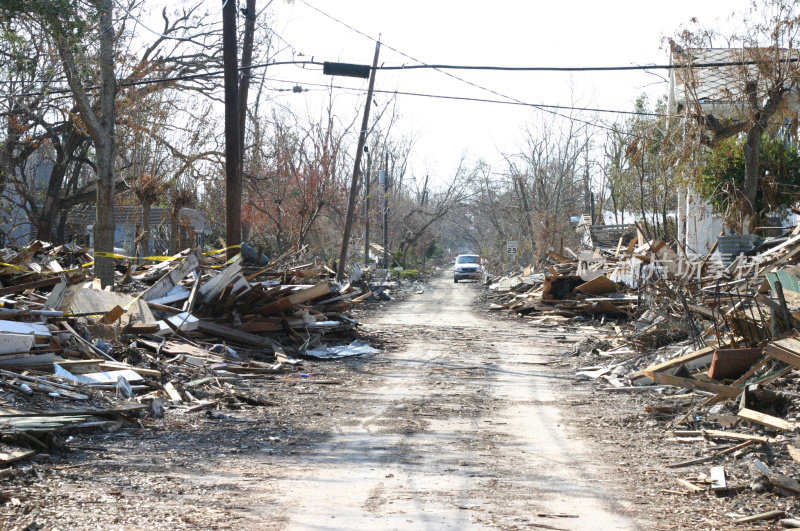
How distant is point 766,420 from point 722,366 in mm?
1995

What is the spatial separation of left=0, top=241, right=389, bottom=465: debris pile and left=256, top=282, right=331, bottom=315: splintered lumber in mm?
24

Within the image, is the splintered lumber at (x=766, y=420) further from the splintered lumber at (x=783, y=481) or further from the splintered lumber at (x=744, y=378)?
the splintered lumber at (x=783, y=481)

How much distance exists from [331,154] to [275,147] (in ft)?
12.1

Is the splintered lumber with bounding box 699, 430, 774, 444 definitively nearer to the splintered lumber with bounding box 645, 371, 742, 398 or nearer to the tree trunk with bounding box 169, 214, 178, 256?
the splintered lumber with bounding box 645, 371, 742, 398

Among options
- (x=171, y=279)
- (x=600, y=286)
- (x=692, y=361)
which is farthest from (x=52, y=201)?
(x=692, y=361)

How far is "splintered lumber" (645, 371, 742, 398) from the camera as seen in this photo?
27.2 feet

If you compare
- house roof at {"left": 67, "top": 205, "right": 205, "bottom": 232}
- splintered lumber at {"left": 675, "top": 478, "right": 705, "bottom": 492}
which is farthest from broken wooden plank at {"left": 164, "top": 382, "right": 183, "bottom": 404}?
house roof at {"left": 67, "top": 205, "right": 205, "bottom": 232}

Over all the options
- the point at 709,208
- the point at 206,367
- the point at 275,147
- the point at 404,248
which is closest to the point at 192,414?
the point at 206,367

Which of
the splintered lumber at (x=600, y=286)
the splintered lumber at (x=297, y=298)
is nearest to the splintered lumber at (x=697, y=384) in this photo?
the splintered lumber at (x=297, y=298)

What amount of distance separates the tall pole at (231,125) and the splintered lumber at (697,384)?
10.3 meters

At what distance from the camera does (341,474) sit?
242 inches

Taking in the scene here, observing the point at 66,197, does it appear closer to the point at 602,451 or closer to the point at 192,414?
the point at 192,414

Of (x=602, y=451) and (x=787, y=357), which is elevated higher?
(x=787, y=357)

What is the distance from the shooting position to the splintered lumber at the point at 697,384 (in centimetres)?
829
